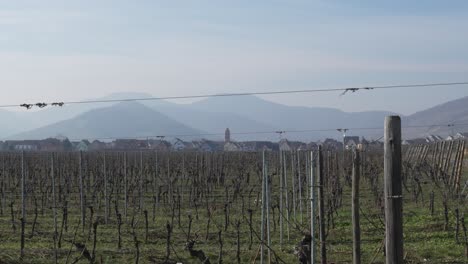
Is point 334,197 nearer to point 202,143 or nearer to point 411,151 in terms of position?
point 411,151

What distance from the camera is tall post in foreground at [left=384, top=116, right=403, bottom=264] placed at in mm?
5098

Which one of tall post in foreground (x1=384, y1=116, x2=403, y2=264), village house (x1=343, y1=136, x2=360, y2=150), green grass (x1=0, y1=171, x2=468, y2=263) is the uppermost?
village house (x1=343, y1=136, x2=360, y2=150)

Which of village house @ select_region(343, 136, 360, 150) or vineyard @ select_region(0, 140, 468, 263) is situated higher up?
village house @ select_region(343, 136, 360, 150)

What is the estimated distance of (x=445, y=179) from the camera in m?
21.2

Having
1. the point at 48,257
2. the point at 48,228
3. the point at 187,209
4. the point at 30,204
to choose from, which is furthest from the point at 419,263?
the point at 30,204

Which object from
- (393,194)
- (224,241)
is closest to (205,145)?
(224,241)

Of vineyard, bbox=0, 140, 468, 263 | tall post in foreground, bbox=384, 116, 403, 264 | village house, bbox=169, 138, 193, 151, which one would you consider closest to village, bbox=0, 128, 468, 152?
village house, bbox=169, 138, 193, 151

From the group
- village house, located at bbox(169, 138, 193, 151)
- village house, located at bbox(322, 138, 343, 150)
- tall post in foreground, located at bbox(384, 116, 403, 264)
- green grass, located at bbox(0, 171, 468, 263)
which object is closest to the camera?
tall post in foreground, located at bbox(384, 116, 403, 264)

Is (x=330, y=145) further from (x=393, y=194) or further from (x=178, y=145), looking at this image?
(x=178, y=145)

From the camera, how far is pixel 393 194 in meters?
5.10

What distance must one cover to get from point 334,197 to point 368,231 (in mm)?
2706

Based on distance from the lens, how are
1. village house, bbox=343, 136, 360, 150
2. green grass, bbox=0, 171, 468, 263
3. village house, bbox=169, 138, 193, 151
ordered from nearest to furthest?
1. village house, bbox=343, 136, 360, 150
2. green grass, bbox=0, 171, 468, 263
3. village house, bbox=169, 138, 193, 151

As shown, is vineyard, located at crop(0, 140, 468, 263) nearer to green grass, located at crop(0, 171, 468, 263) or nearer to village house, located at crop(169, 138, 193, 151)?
green grass, located at crop(0, 171, 468, 263)

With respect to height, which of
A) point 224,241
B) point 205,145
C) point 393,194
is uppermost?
point 205,145
